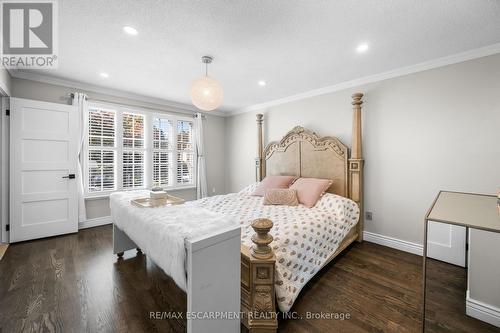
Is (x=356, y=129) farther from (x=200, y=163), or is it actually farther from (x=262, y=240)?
(x=200, y=163)

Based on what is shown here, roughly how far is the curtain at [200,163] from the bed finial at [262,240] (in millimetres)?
3571

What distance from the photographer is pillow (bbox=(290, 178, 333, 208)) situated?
2.79 meters

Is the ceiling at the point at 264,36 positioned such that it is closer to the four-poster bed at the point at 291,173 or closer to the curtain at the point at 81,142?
the curtain at the point at 81,142

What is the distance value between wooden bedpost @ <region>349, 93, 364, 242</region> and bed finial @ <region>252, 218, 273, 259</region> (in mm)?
2053

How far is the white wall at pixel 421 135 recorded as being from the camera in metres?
Result: 2.19

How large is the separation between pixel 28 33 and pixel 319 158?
3789mm

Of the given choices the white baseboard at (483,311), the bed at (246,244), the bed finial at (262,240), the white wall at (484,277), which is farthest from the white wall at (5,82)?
the white baseboard at (483,311)

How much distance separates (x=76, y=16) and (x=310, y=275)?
10.1 ft

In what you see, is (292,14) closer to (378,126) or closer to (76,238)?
(378,126)

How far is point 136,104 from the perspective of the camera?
397 centimetres

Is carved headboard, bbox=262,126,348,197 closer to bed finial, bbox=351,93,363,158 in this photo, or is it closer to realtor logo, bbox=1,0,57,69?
bed finial, bbox=351,93,363,158

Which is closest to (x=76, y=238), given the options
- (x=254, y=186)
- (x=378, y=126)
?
(x=254, y=186)

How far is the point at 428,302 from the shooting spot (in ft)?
5.75

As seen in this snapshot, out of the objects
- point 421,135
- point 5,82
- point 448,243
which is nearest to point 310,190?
point 421,135
